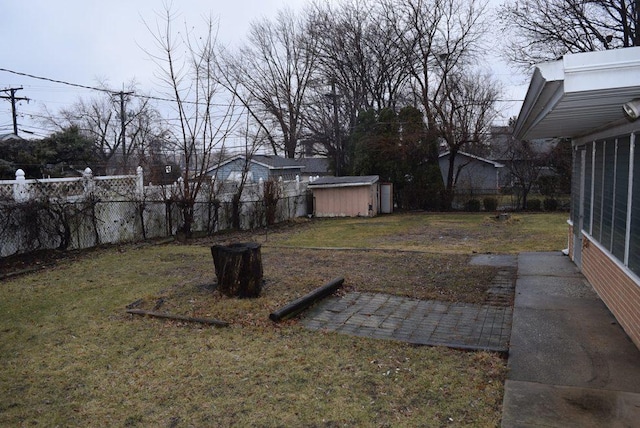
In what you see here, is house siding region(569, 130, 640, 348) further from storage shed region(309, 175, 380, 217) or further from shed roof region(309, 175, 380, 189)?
storage shed region(309, 175, 380, 217)

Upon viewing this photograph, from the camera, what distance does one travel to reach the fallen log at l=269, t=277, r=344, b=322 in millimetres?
5695

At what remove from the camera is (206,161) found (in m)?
15.8

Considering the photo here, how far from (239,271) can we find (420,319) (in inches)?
94.9

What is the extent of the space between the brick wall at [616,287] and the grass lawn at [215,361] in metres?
1.38

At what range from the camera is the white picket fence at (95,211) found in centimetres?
1000

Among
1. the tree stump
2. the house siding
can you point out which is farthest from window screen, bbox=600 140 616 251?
the tree stump

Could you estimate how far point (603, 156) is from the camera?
605cm

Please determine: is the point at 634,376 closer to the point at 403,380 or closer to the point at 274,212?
the point at 403,380

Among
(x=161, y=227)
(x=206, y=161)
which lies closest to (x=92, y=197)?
(x=161, y=227)

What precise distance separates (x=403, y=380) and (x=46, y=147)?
2049 cm

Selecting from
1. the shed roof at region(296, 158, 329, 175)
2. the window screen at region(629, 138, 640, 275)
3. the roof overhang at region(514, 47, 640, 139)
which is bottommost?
the window screen at region(629, 138, 640, 275)

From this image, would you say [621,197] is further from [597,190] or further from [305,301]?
[305,301]

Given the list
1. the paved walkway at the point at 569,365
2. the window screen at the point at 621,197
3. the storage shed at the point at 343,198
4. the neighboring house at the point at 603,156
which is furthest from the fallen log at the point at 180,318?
the storage shed at the point at 343,198

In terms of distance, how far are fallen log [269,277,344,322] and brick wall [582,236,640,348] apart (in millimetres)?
3388
